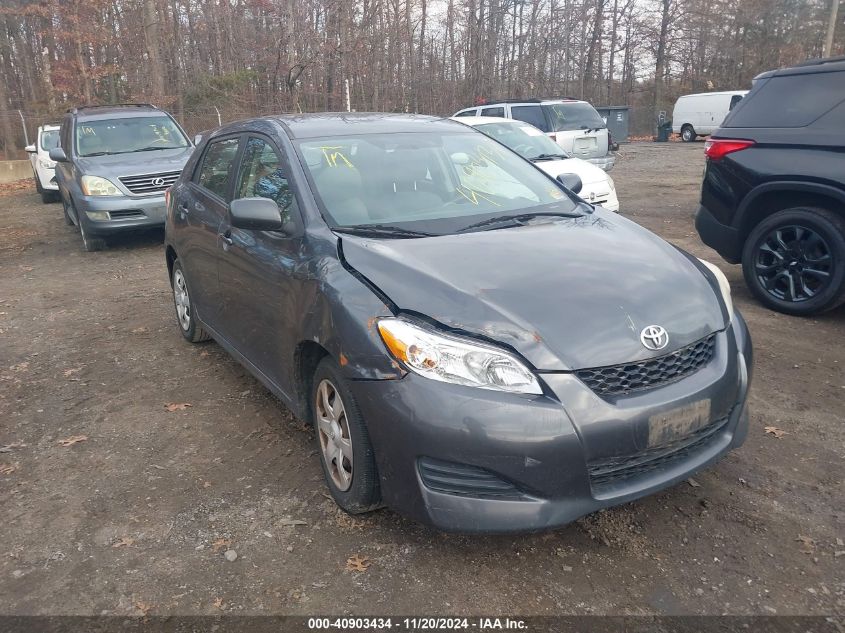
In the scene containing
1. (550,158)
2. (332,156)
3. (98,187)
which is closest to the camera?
(332,156)

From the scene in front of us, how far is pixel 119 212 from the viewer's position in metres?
9.41

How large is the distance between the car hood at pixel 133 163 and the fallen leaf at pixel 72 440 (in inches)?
236

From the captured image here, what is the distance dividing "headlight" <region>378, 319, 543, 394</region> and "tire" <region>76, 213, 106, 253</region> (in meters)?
8.49

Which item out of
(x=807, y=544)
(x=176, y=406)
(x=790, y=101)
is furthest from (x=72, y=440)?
(x=790, y=101)

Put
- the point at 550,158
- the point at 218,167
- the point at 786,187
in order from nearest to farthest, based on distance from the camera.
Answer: the point at 218,167 → the point at 786,187 → the point at 550,158

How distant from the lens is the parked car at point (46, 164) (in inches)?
605

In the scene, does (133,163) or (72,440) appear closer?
(72,440)

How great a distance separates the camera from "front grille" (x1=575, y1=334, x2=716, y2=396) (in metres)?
2.59

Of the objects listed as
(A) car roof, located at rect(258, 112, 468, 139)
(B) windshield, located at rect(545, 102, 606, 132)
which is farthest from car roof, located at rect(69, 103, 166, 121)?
(A) car roof, located at rect(258, 112, 468, 139)

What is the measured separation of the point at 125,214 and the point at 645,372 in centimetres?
853

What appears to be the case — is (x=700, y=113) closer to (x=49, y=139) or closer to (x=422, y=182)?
(x=49, y=139)

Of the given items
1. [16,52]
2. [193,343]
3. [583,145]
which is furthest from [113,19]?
[193,343]

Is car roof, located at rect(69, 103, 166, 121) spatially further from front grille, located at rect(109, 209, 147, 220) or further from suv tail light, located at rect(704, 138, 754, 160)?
suv tail light, located at rect(704, 138, 754, 160)

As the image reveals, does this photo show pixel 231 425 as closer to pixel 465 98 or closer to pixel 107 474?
pixel 107 474
